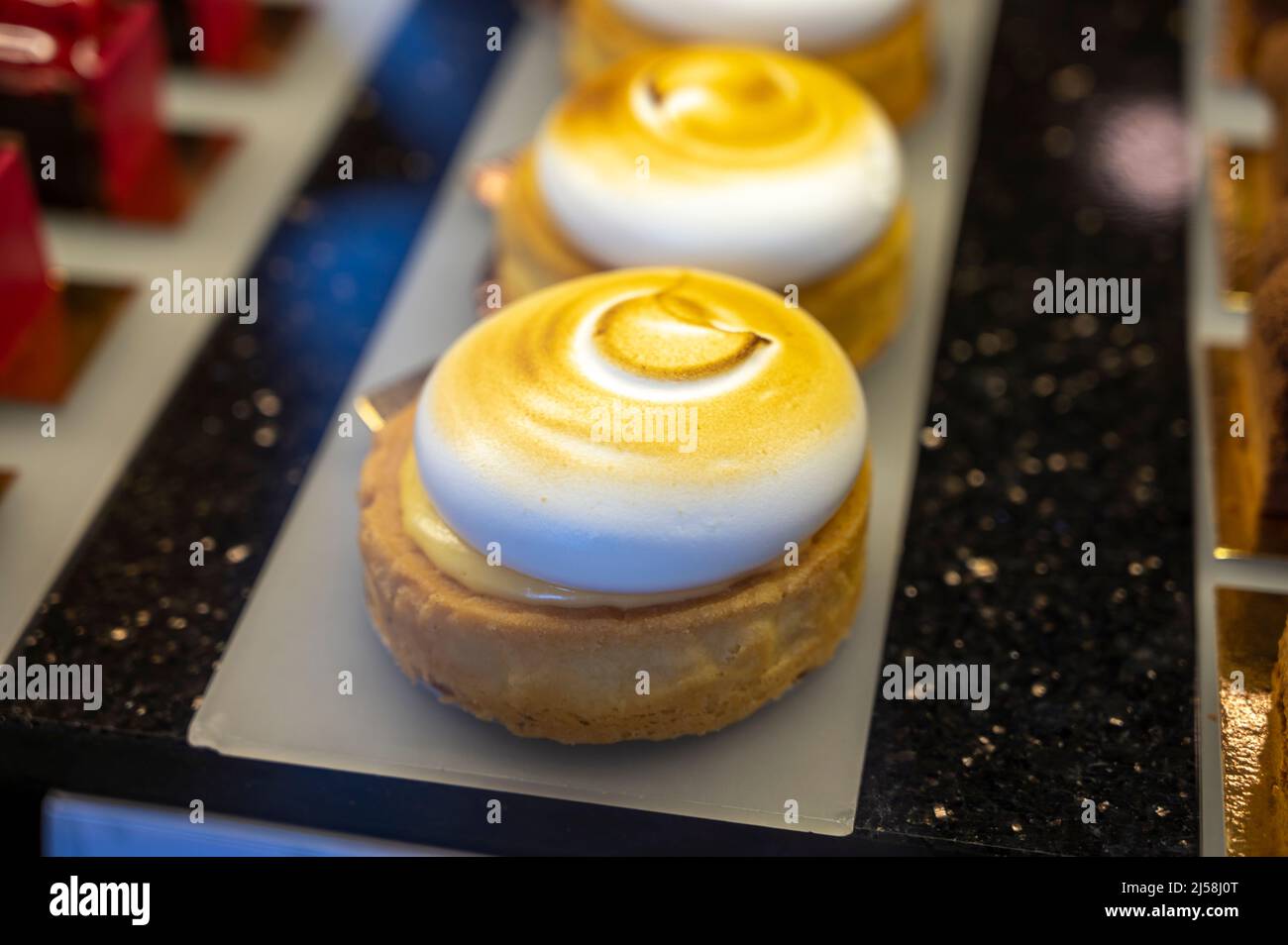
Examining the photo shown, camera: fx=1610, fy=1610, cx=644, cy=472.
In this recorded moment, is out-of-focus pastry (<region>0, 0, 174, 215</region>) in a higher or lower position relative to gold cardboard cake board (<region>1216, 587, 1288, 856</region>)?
higher

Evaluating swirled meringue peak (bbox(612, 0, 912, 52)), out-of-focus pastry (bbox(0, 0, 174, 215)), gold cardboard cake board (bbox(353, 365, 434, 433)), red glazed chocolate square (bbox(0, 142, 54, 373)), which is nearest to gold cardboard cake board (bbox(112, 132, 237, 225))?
out-of-focus pastry (bbox(0, 0, 174, 215))

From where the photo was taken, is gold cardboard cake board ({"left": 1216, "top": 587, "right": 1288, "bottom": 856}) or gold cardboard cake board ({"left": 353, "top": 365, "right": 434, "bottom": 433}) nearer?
gold cardboard cake board ({"left": 1216, "top": 587, "right": 1288, "bottom": 856})

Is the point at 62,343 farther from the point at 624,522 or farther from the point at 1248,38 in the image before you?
the point at 1248,38

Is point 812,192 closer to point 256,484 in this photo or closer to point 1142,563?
point 1142,563

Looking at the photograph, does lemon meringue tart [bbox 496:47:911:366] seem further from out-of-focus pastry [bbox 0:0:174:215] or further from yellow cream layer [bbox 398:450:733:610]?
out-of-focus pastry [bbox 0:0:174:215]

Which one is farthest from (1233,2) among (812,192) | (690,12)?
(812,192)

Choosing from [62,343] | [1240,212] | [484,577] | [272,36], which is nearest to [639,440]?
[484,577]

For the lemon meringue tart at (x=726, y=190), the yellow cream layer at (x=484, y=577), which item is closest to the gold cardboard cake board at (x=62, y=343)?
the lemon meringue tart at (x=726, y=190)
